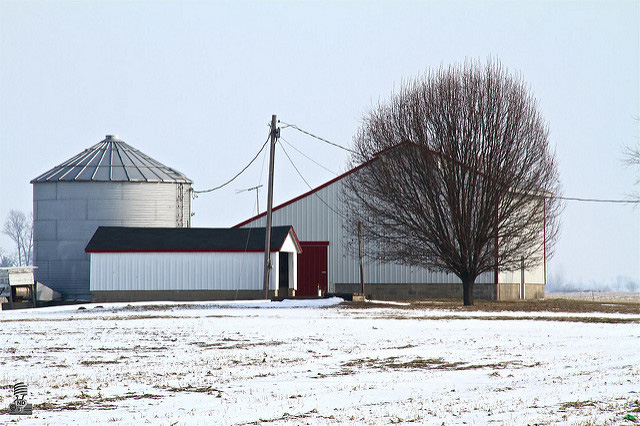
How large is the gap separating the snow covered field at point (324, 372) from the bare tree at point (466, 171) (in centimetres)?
1472

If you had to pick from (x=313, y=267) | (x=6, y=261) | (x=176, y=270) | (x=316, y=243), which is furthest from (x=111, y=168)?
(x=6, y=261)

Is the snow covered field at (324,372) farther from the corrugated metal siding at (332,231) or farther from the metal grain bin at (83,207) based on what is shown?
the metal grain bin at (83,207)

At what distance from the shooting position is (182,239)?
5503cm

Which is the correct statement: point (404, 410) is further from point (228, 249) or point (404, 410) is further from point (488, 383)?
point (228, 249)

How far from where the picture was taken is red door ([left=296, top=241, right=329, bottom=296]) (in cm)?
5900

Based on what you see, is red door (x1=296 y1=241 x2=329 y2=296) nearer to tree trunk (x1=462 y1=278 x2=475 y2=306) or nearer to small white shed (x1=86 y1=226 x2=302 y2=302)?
small white shed (x1=86 y1=226 x2=302 y2=302)

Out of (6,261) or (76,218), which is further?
(6,261)

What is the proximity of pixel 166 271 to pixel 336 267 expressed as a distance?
1104 centimetres

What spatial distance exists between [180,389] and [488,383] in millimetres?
Answer: 4967

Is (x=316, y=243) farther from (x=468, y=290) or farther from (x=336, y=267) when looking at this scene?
(x=468, y=290)

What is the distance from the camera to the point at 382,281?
5812cm

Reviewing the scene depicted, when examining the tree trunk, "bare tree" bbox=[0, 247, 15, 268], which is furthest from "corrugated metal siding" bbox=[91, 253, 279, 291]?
"bare tree" bbox=[0, 247, 15, 268]

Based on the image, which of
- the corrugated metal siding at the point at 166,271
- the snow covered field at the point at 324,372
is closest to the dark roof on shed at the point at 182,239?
the corrugated metal siding at the point at 166,271

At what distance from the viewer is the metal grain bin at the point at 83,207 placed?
192 ft
